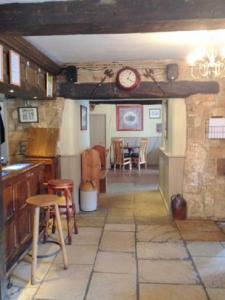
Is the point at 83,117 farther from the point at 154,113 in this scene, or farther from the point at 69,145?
the point at 154,113

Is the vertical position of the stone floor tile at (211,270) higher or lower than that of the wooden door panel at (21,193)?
lower

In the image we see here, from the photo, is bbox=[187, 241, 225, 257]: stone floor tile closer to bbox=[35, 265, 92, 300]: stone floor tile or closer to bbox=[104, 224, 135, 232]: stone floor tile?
bbox=[104, 224, 135, 232]: stone floor tile

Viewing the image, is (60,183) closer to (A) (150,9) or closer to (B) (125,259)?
(B) (125,259)

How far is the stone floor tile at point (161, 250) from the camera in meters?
3.30

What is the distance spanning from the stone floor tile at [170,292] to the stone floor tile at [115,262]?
0.33 metres

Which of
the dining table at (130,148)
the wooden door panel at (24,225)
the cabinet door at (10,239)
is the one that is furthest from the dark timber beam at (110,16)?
the dining table at (130,148)

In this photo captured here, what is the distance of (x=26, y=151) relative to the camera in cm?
457

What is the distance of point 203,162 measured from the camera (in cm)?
453

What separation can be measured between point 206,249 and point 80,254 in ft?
4.61

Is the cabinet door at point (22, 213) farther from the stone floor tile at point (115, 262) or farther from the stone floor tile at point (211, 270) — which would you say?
the stone floor tile at point (211, 270)

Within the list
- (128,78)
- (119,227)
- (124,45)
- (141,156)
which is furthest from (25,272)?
(141,156)

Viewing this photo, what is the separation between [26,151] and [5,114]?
2.35ft

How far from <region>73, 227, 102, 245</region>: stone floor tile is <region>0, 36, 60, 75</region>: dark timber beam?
2186mm

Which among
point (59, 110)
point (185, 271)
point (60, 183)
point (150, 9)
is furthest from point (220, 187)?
point (150, 9)
